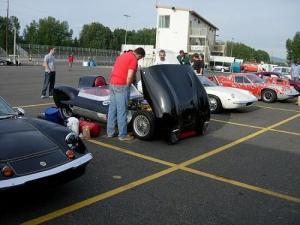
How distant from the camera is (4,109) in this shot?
5.04 metres

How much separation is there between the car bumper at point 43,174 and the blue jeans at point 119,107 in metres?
2.66

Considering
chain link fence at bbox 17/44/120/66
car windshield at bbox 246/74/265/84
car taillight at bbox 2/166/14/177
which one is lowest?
car taillight at bbox 2/166/14/177

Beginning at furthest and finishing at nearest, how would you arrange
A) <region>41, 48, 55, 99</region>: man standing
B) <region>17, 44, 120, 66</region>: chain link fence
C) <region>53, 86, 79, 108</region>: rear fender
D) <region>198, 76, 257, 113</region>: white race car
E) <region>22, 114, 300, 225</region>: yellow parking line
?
<region>17, 44, 120, 66</region>: chain link fence, <region>41, 48, 55, 99</region>: man standing, <region>198, 76, 257, 113</region>: white race car, <region>53, 86, 79, 108</region>: rear fender, <region>22, 114, 300, 225</region>: yellow parking line

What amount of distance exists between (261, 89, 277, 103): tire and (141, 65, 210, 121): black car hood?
820cm

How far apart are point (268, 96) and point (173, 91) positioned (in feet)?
30.1

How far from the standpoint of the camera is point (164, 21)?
65.3 metres

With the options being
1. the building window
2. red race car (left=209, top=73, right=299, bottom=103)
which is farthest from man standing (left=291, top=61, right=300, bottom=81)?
the building window

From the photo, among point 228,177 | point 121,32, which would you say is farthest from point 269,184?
point 121,32

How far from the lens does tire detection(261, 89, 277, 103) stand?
15125 mm

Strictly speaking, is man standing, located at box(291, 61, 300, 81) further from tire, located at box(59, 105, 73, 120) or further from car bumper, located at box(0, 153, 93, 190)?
car bumper, located at box(0, 153, 93, 190)


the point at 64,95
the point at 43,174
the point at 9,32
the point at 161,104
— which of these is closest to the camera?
the point at 43,174

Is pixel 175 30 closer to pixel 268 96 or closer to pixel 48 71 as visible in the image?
pixel 268 96

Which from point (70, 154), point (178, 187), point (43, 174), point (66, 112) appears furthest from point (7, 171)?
point (66, 112)

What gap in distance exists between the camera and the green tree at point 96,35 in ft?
431
